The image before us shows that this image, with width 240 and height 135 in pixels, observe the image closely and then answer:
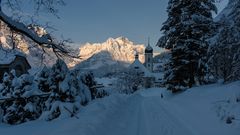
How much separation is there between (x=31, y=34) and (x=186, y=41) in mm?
23876

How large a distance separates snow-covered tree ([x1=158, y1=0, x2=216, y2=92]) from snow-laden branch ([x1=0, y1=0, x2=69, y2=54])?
21841 mm

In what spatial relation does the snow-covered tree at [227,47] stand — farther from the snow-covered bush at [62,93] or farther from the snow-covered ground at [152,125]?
the snow-covered bush at [62,93]

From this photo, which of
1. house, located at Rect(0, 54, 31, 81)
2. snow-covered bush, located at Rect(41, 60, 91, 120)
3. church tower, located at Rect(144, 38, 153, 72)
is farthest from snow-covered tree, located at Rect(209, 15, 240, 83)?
church tower, located at Rect(144, 38, 153, 72)

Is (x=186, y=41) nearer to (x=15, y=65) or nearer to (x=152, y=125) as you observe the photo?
(x=15, y=65)

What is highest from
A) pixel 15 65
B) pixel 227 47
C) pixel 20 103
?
pixel 15 65

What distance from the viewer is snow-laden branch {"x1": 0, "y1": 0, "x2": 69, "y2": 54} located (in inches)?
387

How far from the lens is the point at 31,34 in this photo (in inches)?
402

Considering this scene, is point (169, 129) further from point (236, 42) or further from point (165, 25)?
point (165, 25)

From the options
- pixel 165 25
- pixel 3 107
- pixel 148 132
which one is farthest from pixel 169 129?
pixel 165 25

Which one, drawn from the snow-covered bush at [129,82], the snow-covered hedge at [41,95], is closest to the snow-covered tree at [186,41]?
the snow-covered hedge at [41,95]

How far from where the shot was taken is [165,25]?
35.7m

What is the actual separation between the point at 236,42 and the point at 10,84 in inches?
393

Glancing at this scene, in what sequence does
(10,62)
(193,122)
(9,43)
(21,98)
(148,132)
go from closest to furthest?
(9,43), (148,132), (21,98), (193,122), (10,62)

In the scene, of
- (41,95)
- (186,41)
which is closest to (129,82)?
(186,41)
